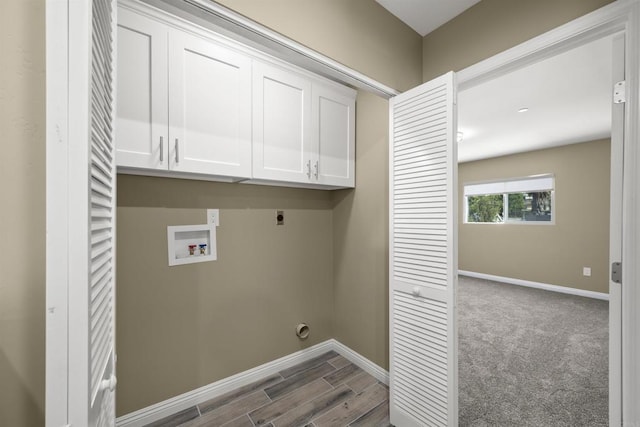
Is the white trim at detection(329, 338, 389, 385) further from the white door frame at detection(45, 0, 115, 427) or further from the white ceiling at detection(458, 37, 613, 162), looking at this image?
the white ceiling at detection(458, 37, 613, 162)

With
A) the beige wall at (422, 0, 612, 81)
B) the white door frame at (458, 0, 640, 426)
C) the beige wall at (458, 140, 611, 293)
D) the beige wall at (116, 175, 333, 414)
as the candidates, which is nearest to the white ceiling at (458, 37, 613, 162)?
the beige wall at (458, 140, 611, 293)

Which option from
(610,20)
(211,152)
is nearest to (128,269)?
(211,152)

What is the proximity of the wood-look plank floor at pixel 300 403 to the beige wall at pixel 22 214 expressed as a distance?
1.56 metres

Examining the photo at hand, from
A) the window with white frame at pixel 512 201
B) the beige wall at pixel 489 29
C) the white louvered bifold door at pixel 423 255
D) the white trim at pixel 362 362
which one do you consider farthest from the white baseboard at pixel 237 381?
the window with white frame at pixel 512 201

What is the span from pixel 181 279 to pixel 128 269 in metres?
0.32

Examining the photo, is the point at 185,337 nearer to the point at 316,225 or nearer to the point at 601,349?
the point at 316,225

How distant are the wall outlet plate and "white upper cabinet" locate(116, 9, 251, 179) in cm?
38

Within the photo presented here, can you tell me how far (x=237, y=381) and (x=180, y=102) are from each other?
2008 millimetres

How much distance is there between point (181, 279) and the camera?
1.82 meters

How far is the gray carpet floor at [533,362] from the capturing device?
1.85m

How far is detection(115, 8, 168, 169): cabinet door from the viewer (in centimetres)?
137

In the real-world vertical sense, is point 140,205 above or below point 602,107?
below

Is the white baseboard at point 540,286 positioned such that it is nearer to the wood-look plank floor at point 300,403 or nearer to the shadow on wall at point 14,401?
the wood-look plank floor at point 300,403

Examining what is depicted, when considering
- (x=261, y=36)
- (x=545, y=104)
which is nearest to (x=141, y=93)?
(x=261, y=36)
